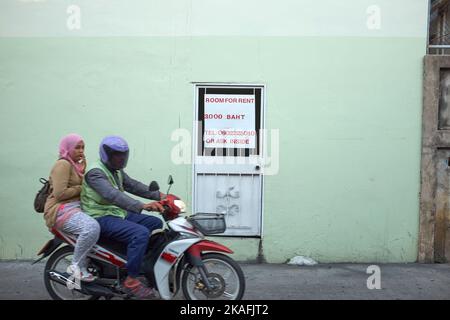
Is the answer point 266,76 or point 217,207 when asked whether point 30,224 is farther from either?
point 266,76

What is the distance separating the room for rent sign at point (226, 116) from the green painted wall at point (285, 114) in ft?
0.76

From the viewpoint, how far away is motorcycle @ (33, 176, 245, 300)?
4.50m

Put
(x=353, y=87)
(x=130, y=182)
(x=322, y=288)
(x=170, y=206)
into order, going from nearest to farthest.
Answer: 1. (x=170, y=206)
2. (x=130, y=182)
3. (x=322, y=288)
4. (x=353, y=87)

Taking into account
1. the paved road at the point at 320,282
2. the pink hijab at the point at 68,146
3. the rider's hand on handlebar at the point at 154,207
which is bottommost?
the paved road at the point at 320,282

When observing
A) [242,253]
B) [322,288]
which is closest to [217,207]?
[242,253]

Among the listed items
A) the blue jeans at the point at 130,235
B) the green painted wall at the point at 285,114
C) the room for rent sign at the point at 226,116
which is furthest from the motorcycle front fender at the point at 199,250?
the room for rent sign at the point at 226,116

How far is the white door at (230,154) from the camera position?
6.70 metres

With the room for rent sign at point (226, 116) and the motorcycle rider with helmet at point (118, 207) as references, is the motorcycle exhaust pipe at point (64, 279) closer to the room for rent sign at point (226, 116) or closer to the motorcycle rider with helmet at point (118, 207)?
the motorcycle rider with helmet at point (118, 207)

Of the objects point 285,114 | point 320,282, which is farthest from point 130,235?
point 285,114

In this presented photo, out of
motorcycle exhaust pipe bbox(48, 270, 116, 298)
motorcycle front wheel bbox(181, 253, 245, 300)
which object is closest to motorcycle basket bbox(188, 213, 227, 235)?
motorcycle front wheel bbox(181, 253, 245, 300)

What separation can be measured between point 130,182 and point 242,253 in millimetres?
2254

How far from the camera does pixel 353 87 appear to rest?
659 centimetres

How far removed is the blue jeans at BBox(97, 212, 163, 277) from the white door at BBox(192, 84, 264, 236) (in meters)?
2.13

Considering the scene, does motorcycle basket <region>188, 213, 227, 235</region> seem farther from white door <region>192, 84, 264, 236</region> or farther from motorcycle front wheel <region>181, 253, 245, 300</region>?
white door <region>192, 84, 264, 236</region>
